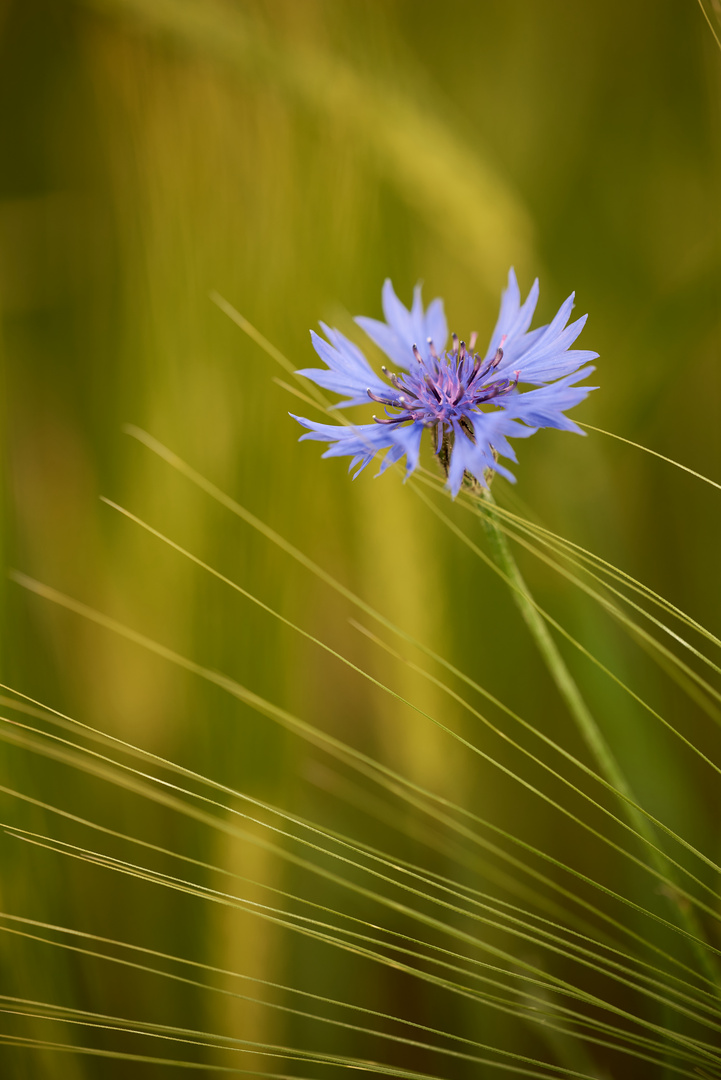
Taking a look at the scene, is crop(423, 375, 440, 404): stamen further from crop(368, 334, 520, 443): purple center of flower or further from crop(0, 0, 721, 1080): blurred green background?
crop(0, 0, 721, 1080): blurred green background

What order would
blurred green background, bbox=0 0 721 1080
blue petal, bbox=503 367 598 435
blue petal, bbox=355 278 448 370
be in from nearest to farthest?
blue petal, bbox=503 367 598 435 → blue petal, bbox=355 278 448 370 → blurred green background, bbox=0 0 721 1080

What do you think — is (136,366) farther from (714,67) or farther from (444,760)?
(714,67)

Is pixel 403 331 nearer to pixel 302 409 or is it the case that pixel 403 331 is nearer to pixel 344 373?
pixel 344 373

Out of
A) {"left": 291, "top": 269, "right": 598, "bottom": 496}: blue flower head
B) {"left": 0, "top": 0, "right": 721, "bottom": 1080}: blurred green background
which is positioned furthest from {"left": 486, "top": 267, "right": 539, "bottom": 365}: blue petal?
{"left": 0, "top": 0, "right": 721, "bottom": 1080}: blurred green background

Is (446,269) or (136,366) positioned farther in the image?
(446,269)

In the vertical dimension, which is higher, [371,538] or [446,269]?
[446,269]

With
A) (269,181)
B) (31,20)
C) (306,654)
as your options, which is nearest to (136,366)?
(269,181)

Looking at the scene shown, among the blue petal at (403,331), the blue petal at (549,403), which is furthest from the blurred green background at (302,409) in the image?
the blue petal at (549,403)
